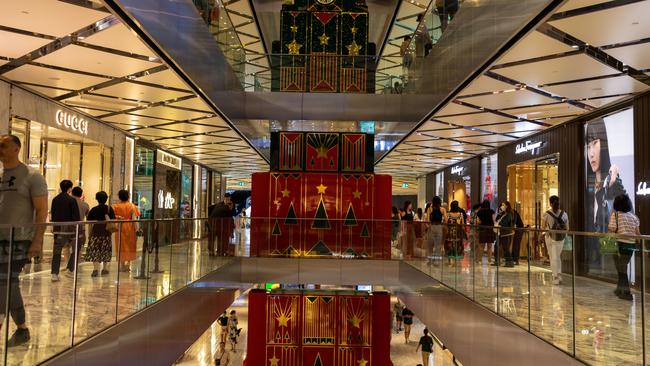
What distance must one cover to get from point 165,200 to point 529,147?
546 inches

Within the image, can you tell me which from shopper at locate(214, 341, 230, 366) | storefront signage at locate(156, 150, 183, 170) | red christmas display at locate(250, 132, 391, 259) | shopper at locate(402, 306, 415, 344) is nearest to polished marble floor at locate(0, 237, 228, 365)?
red christmas display at locate(250, 132, 391, 259)

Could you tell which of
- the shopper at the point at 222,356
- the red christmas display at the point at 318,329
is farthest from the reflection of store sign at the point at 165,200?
the red christmas display at the point at 318,329

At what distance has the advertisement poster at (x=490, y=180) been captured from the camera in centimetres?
2142

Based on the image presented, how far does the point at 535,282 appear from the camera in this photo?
19.5ft

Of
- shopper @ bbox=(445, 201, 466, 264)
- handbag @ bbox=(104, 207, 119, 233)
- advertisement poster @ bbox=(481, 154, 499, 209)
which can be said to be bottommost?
shopper @ bbox=(445, 201, 466, 264)

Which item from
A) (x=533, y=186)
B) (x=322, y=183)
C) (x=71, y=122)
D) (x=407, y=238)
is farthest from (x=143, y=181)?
(x=533, y=186)

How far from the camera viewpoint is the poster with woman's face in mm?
12241

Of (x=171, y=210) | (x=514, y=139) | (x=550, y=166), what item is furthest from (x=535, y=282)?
(x=171, y=210)

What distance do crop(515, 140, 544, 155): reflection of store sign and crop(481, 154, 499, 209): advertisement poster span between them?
8.60 ft

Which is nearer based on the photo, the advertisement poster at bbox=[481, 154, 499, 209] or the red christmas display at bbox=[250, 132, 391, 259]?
the red christmas display at bbox=[250, 132, 391, 259]

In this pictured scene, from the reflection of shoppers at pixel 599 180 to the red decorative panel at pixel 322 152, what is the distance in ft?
21.7

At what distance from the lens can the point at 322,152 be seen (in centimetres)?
1684

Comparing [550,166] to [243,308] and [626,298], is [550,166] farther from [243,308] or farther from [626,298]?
[243,308]

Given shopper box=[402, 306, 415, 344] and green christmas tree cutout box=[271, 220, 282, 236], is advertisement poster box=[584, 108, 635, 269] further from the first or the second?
shopper box=[402, 306, 415, 344]
